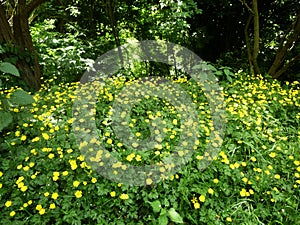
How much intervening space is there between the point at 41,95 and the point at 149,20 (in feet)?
10.1

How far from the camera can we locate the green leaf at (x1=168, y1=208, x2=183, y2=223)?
1581 mm

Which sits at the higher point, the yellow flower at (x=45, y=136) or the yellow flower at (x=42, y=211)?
the yellow flower at (x=45, y=136)

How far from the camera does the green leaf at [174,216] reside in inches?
62.3

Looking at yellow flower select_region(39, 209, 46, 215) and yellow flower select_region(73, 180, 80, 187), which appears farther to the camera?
yellow flower select_region(73, 180, 80, 187)

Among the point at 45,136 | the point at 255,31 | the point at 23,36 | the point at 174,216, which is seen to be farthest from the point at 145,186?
the point at 255,31

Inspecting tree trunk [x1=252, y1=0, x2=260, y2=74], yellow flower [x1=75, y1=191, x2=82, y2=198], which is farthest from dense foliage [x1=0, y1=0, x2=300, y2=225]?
tree trunk [x1=252, y1=0, x2=260, y2=74]

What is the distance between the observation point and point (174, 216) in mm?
1601

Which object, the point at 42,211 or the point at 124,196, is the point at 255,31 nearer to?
the point at 124,196

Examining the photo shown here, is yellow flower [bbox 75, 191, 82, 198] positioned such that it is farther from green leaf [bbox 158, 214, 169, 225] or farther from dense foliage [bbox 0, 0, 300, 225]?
green leaf [bbox 158, 214, 169, 225]

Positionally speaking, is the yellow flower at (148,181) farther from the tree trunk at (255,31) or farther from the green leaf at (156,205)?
the tree trunk at (255,31)

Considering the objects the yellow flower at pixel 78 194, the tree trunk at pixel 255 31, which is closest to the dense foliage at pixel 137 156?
the yellow flower at pixel 78 194

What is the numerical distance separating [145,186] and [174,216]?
0.30 m

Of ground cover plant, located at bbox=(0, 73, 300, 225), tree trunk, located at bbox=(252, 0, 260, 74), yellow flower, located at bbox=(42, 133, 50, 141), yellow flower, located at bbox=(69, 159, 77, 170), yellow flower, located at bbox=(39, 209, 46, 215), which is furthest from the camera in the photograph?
tree trunk, located at bbox=(252, 0, 260, 74)

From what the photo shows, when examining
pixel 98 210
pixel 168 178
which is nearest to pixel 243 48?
pixel 168 178
